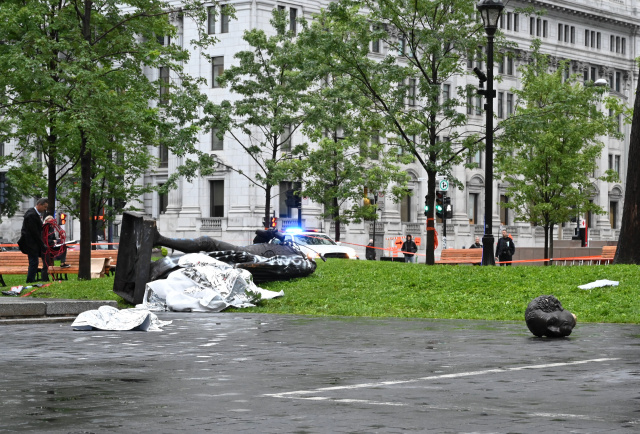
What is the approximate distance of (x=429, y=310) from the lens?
19969 mm

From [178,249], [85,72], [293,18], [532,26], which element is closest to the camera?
[178,249]

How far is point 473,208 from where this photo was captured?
8331 cm

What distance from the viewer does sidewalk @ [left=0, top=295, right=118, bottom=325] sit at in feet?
54.8

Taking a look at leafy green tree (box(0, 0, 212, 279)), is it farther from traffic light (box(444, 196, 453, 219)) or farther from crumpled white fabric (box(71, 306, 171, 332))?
traffic light (box(444, 196, 453, 219))

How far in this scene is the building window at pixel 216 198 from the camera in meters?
69.8

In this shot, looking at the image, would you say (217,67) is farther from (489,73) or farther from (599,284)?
(599,284)

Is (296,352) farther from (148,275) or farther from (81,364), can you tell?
(148,275)

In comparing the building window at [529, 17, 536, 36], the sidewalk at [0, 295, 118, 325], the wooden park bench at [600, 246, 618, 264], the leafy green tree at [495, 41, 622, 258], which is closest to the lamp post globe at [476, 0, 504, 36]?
the sidewalk at [0, 295, 118, 325]

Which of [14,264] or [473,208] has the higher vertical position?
[473,208]

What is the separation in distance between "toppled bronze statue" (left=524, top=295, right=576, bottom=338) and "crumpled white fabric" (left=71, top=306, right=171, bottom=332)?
4908mm

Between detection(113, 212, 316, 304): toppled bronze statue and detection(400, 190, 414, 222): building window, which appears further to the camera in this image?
detection(400, 190, 414, 222): building window

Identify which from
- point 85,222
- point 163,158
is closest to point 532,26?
point 163,158

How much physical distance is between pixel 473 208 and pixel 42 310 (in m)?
67.9

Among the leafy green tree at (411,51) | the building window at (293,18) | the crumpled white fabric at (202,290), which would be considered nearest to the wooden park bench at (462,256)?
the leafy green tree at (411,51)
